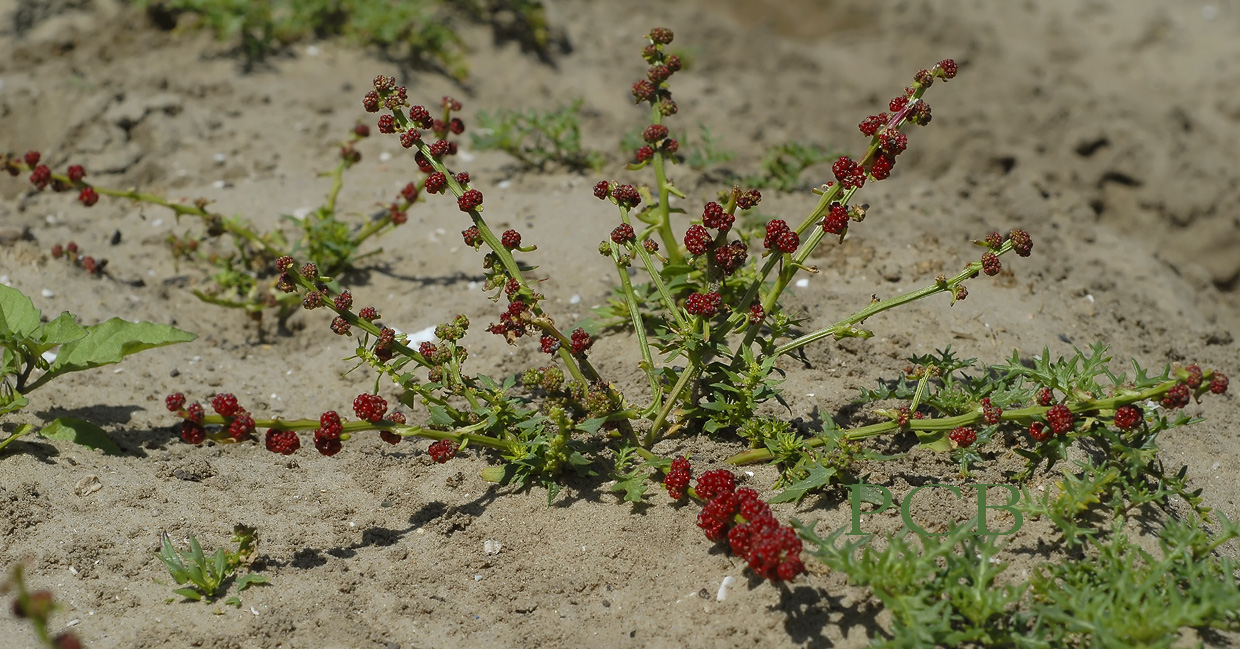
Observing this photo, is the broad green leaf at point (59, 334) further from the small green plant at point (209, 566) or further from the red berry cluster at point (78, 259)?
the red berry cluster at point (78, 259)

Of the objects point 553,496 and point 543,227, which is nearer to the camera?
point 553,496

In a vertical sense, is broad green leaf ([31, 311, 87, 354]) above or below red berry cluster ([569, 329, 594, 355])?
below

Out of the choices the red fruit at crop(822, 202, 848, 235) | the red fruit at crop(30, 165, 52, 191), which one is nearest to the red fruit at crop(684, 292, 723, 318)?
the red fruit at crop(822, 202, 848, 235)

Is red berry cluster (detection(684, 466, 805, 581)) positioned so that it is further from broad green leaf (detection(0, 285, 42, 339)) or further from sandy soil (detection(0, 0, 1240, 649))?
broad green leaf (detection(0, 285, 42, 339))

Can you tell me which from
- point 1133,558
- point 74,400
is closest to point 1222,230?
point 1133,558

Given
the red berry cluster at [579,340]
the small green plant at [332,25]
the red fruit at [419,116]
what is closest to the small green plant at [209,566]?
the red berry cluster at [579,340]

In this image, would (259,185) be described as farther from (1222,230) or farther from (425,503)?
(1222,230)
